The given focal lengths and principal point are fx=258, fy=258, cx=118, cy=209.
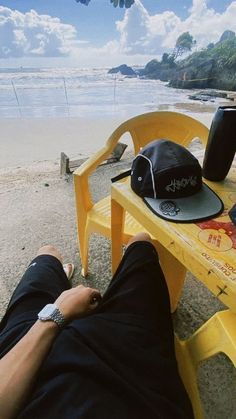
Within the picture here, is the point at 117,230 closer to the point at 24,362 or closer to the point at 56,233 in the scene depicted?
the point at 24,362

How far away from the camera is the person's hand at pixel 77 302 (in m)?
0.66

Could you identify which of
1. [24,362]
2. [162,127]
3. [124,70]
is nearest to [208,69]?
[124,70]

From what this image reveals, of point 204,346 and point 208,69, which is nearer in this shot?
point 204,346

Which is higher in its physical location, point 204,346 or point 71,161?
point 204,346

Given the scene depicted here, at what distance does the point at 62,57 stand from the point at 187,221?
903 inches

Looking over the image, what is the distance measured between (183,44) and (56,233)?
17295mm

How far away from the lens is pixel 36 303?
0.77 m

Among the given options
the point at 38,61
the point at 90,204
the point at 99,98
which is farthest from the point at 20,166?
the point at 38,61

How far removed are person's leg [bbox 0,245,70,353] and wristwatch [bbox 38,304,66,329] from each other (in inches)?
2.5

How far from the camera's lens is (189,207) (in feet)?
2.24

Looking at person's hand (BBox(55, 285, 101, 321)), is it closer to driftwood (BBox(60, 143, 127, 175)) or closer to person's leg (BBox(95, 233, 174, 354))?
person's leg (BBox(95, 233, 174, 354))

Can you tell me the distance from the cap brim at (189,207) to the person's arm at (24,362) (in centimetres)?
35

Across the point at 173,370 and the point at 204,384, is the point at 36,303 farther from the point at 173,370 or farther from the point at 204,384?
the point at 204,384

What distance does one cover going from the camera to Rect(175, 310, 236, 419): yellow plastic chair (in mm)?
535
